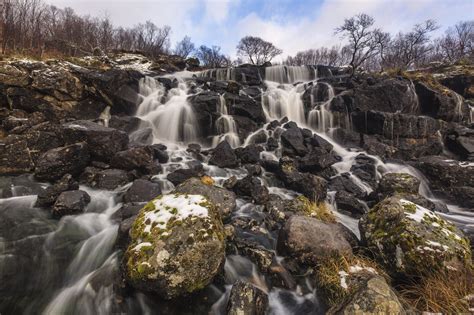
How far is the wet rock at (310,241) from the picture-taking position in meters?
5.31

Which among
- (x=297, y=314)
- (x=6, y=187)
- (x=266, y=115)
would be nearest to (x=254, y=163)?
(x=266, y=115)

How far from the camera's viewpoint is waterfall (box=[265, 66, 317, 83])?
82.0 ft

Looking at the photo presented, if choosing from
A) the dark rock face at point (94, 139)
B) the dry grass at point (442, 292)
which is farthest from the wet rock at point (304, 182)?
the dark rock face at point (94, 139)

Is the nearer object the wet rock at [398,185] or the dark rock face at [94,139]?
the wet rock at [398,185]

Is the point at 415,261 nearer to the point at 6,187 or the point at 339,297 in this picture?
the point at 339,297

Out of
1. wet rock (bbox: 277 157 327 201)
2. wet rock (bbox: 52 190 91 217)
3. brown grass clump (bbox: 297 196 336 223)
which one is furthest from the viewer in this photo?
wet rock (bbox: 277 157 327 201)

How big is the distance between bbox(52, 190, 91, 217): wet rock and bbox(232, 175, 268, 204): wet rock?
190 inches

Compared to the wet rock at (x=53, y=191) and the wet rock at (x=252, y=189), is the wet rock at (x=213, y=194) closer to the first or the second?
the wet rock at (x=252, y=189)

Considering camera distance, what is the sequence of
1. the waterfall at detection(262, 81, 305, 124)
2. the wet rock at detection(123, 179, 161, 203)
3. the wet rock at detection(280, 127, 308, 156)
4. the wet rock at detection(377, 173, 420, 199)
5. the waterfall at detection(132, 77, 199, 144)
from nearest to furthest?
the wet rock at detection(123, 179, 161, 203) < the wet rock at detection(377, 173, 420, 199) < the wet rock at detection(280, 127, 308, 156) < the waterfall at detection(132, 77, 199, 144) < the waterfall at detection(262, 81, 305, 124)

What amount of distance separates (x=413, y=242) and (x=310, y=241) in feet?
6.09

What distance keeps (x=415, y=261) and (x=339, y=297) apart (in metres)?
1.47

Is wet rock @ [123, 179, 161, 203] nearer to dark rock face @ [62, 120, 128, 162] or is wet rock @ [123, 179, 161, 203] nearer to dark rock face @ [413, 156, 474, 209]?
dark rock face @ [62, 120, 128, 162]

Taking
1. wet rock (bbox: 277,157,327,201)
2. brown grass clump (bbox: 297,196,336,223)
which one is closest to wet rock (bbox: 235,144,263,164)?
wet rock (bbox: 277,157,327,201)

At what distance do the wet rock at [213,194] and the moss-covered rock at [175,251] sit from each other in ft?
7.46
